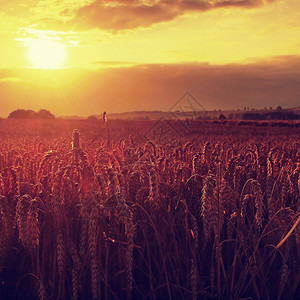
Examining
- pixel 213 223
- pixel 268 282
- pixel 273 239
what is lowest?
pixel 268 282

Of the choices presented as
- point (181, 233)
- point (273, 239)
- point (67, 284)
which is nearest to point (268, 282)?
point (273, 239)

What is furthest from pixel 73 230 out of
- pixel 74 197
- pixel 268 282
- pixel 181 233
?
pixel 268 282

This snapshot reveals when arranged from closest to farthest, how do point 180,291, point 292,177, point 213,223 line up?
point 213,223
point 180,291
point 292,177

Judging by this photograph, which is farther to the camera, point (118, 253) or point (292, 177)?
point (292, 177)

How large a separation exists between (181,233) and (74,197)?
31.7 inches

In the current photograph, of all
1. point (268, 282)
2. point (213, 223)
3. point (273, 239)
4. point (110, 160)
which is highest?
point (110, 160)

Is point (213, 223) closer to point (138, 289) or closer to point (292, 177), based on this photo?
point (138, 289)

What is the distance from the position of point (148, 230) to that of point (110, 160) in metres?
0.66

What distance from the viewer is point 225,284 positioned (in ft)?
9.57

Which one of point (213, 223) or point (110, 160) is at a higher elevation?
point (110, 160)

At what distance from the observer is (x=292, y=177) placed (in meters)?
3.88

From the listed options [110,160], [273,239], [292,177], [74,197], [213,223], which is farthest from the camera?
[292,177]

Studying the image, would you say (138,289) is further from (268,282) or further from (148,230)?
(268,282)

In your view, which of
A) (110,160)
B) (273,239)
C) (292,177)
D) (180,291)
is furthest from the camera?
(292,177)
